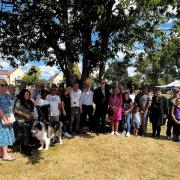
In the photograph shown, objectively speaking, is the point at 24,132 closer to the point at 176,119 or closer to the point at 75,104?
the point at 75,104

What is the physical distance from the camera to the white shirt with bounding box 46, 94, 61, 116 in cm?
1165

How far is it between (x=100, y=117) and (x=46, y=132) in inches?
110

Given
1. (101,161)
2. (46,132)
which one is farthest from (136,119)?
(46,132)

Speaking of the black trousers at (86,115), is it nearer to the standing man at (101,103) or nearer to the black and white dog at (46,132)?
the standing man at (101,103)

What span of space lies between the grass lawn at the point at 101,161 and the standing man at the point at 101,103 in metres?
0.76

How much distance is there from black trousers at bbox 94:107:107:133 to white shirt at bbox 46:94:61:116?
5.48ft

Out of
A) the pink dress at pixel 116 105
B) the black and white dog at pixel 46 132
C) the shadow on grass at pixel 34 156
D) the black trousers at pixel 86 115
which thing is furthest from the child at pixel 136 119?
the shadow on grass at pixel 34 156

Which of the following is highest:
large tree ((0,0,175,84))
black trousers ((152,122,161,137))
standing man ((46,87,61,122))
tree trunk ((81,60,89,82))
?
large tree ((0,0,175,84))

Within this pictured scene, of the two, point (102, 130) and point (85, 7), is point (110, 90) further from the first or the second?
point (85, 7)

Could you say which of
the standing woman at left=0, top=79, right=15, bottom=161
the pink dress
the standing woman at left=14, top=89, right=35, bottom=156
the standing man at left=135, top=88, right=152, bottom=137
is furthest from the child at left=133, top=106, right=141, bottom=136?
the standing woman at left=0, top=79, right=15, bottom=161

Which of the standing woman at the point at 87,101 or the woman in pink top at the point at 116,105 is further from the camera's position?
the woman in pink top at the point at 116,105

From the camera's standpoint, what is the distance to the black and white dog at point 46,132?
34.3 feet

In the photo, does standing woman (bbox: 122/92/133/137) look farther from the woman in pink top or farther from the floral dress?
the floral dress

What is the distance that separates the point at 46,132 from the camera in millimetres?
10797
